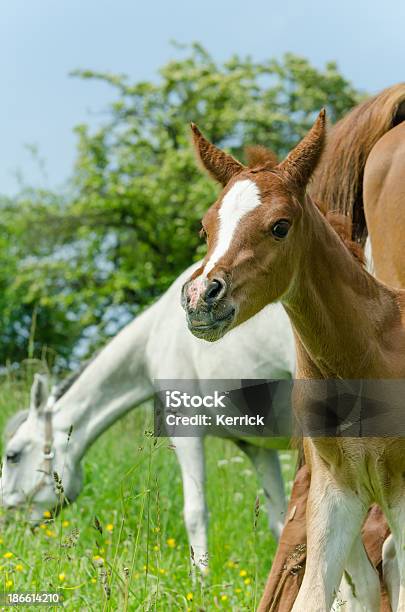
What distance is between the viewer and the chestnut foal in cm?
267

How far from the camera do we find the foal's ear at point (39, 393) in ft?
21.0

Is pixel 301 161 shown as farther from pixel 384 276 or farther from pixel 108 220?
pixel 108 220

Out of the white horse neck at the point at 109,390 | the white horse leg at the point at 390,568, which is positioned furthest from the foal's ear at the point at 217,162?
the white horse neck at the point at 109,390

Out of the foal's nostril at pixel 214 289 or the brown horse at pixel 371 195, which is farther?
the brown horse at pixel 371 195

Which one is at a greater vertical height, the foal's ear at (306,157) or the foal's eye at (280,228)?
the foal's ear at (306,157)

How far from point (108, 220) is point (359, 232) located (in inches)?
681

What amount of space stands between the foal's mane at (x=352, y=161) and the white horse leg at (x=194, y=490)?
204 centimetres

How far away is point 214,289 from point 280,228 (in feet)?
1.00

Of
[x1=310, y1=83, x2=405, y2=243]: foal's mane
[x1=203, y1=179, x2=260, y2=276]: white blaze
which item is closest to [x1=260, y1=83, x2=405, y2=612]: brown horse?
[x1=310, y1=83, x2=405, y2=243]: foal's mane

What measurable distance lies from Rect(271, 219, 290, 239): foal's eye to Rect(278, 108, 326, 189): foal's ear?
6.9 inches

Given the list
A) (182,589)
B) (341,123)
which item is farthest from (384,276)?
(182,589)

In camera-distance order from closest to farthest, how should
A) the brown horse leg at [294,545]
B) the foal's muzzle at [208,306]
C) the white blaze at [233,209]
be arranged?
the foal's muzzle at [208,306]
the white blaze at [233,209]
the brown horse leg at [294,545]

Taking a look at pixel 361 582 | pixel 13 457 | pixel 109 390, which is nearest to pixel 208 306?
pixel 361 582

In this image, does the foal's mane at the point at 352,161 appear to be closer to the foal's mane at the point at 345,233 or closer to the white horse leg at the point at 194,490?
the foal's mane at the point at 345,233
